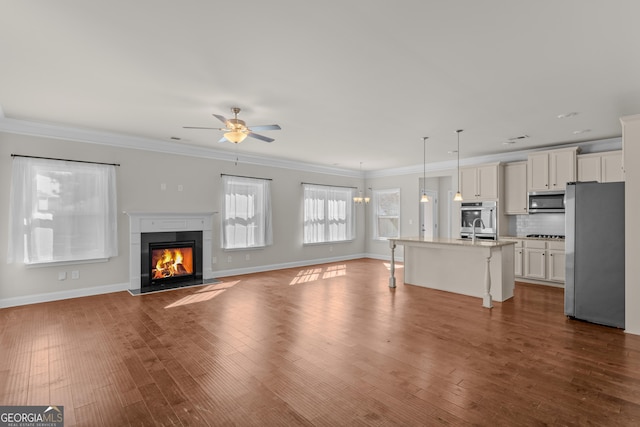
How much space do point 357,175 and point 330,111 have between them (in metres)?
5.76

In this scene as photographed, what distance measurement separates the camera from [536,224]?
6652 mm

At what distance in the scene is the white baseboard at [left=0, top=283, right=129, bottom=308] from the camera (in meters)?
4.84

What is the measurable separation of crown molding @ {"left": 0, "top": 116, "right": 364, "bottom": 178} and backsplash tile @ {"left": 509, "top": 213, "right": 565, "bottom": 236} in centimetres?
535

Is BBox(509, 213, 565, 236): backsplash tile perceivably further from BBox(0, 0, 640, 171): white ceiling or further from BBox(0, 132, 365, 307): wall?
BBox(0, 132, 365, 307): wall

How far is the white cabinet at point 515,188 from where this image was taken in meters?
6.70

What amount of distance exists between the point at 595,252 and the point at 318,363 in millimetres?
3959

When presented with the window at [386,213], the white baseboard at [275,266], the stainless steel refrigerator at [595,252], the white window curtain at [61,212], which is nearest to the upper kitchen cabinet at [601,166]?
the stainless steel refrigerator at [595,252]

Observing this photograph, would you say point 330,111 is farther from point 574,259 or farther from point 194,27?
point 574,259

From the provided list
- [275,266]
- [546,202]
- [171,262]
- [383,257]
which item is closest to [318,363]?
[171,262]

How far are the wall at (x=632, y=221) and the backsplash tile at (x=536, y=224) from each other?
2.67m

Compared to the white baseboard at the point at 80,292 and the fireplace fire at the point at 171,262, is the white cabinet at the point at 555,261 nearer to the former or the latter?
the white baseboard at the point at 80,292

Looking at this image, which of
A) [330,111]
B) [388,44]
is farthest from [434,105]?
[388,44]

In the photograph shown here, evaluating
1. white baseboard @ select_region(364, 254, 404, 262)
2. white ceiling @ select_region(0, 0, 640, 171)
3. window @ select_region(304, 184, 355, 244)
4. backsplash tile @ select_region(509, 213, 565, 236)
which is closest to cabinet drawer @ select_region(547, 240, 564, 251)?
backsplash tile @ select_region(509, 213, 565, 236)

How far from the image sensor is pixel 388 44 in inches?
105
